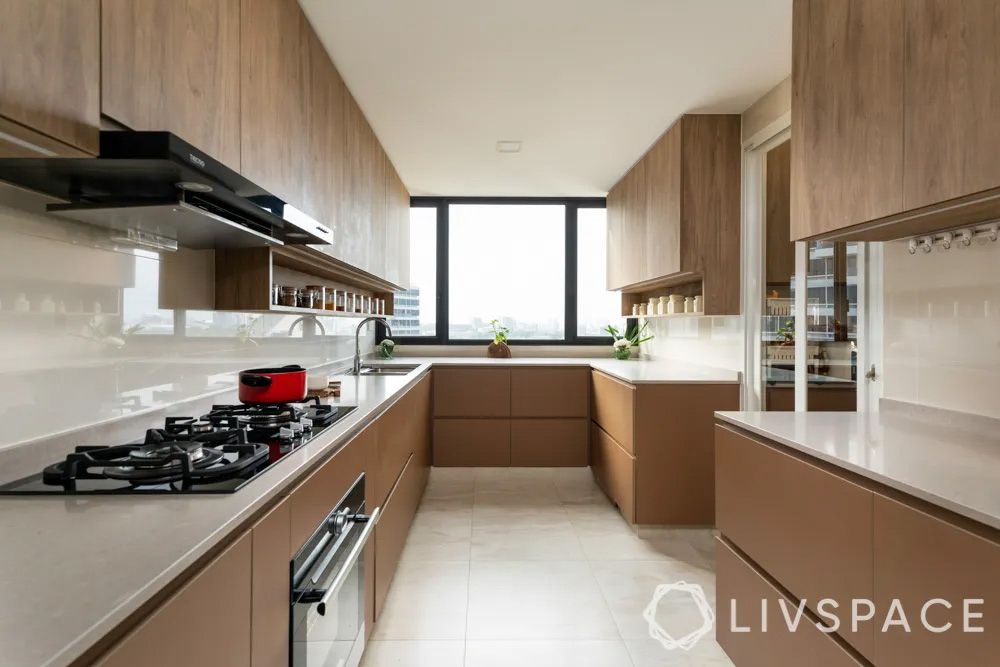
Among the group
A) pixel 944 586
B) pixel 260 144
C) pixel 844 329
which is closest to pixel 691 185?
pixel 844 329

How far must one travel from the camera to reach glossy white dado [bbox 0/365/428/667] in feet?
1.82

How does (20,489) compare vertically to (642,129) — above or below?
below

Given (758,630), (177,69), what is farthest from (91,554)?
(758,630)

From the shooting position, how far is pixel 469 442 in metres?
4.35

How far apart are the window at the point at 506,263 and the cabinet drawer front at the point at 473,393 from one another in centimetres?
93

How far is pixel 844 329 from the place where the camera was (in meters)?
2.36

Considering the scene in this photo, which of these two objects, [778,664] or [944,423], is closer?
[778,664]

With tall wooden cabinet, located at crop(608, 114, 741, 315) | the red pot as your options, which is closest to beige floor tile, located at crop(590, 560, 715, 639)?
tall wooden cabinet, located at crop(608, 114, 741, 315)

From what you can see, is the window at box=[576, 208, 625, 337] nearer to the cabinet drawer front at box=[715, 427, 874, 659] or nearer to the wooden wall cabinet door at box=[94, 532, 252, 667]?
the cabinet drawer front at box=[715, 427, 874, 659]

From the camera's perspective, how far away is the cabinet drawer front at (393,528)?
2123mm

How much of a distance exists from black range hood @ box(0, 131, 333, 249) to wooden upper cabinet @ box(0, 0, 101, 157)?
0.08 m

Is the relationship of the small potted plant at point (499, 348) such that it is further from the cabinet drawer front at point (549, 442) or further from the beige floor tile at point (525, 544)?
the beige floor tile at point (525, 544)

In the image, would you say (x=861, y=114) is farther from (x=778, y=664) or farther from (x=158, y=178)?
(x=158, y=178)

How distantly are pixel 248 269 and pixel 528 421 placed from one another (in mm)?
2758
